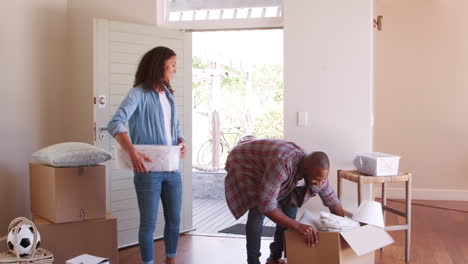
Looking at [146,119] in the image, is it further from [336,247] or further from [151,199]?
[336,247]

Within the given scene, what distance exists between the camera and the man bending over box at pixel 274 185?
8.32 ft

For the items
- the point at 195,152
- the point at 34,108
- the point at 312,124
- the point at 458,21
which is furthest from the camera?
the point at 195,152

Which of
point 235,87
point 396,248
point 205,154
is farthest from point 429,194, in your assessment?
point 235,87

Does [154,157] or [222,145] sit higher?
[154,157]

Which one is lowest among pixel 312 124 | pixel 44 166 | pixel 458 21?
pixel 44 166

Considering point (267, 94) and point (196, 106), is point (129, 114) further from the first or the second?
point (267, 94)

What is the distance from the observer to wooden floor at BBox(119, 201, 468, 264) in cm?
353

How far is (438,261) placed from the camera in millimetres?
3469

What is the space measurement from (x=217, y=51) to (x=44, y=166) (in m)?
6.42

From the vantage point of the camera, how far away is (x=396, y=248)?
3789mm

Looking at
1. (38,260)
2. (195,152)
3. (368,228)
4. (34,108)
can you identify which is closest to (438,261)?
(368,228)

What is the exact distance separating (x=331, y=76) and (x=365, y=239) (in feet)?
5.07

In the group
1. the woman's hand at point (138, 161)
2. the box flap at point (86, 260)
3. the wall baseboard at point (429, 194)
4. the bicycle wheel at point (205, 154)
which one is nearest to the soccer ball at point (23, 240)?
the box flap at point (86, 260)

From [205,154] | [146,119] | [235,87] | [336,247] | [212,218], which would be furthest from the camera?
[235,87]
